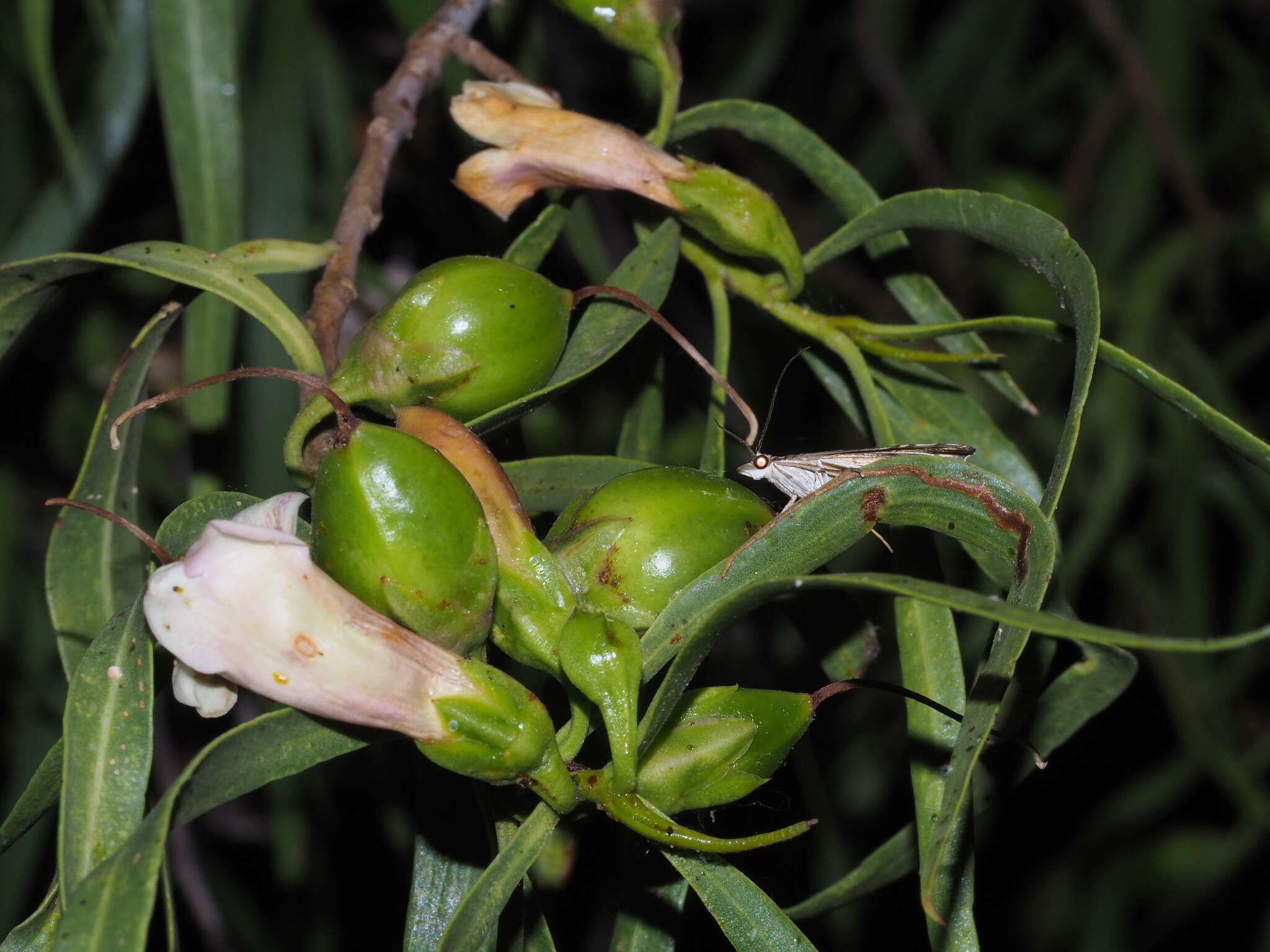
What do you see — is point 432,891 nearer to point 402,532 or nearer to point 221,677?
point 221,677

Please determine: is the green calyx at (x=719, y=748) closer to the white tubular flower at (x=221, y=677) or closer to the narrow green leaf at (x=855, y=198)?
the white tubular flower at (x=221, y=677)

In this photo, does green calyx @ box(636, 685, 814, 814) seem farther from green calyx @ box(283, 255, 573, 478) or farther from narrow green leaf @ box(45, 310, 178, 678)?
narrow green leaf @ box(45, 310, 178, 678)

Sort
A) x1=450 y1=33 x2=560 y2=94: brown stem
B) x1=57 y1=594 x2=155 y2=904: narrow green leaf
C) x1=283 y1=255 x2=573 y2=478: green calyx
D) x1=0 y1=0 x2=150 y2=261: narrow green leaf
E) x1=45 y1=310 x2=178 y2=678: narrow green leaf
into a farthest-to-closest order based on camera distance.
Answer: x1=0 y1=0 x2=150 y2=261: narrow green leaf, x1=450 y1=33 x2=560 y2=94: brown stem, x1=45 y1=310 x2=178 y2=678: narrow green leaf, x1=283 y1=255 x2=573 y2=478: green calyx, x1=57 y1=594 x2=155 y2=904: narrow green leaf

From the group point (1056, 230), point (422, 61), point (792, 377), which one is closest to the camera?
point (1056, 230)

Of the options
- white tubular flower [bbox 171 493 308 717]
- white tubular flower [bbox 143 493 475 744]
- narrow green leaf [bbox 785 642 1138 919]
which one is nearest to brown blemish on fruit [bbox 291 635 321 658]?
white tubular flower [bbox 143 493 475 744]

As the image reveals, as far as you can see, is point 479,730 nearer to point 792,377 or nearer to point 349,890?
point 792,377

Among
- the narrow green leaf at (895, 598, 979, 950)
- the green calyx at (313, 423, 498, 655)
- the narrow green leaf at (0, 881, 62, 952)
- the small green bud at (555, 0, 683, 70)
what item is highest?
the small green bud at (555, 0, 683, 70)

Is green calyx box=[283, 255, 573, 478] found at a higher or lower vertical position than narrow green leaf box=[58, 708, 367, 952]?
higher

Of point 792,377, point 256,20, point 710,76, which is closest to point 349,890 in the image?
point 792,377
